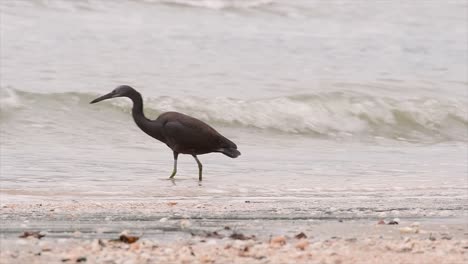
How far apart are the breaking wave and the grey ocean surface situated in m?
0.03

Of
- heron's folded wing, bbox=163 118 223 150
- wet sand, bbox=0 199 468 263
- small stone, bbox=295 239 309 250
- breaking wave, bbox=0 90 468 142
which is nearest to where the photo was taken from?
wet sand, bbox=0 199 468 263

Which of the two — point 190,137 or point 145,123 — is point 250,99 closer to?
point 145,123

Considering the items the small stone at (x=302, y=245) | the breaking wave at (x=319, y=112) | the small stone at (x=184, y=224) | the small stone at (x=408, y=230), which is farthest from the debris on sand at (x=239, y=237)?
the breaking wave at (x=319, y=112)

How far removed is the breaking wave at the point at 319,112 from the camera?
15773 mm

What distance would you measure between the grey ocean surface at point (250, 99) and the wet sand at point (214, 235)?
2.24ft

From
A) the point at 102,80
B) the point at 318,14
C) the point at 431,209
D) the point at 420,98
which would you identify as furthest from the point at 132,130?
the point at 318,14

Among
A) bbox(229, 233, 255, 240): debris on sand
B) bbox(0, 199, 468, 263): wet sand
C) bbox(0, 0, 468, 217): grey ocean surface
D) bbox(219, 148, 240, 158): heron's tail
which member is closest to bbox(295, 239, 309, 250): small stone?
bbox(0, 199, 468, 263): wet sand

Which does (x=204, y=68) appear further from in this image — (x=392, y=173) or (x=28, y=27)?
(x=392, y=173)

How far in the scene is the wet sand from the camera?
632 cm

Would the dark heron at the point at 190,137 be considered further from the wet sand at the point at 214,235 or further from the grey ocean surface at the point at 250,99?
the wet sand at the point at 214,235

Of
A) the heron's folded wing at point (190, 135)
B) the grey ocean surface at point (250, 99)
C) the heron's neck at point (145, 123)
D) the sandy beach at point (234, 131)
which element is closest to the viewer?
the sandy beach at point (234, 131)

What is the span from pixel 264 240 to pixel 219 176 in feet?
14.9

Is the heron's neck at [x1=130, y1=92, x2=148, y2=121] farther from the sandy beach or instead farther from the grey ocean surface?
the grey ocean surface

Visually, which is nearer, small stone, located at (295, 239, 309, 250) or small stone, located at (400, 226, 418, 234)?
small stone, located at (295, 239, 309, 250)
